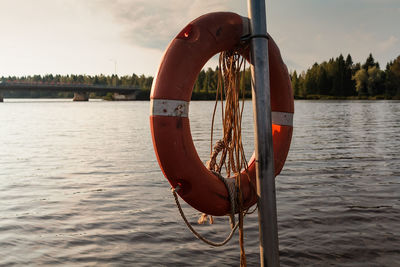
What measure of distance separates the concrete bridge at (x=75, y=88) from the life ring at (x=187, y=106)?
2434 inches

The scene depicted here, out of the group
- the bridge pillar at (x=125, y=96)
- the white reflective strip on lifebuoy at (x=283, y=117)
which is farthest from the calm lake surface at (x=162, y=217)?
the bridge pillar at (x=125, y=96)

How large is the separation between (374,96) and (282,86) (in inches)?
3115

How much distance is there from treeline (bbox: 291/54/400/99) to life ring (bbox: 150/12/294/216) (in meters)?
76.6

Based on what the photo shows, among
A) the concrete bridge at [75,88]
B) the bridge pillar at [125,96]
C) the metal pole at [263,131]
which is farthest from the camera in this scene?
the bridge pillar at [125,96]

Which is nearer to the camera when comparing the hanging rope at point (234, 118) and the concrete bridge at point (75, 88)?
the hanging rope at point (234, 118)

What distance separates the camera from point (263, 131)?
8.28 feet

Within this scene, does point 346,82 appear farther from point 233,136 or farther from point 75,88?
point 233,136

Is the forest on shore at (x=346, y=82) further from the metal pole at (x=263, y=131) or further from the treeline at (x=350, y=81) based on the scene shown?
the metal pole at (x=263, y=131)

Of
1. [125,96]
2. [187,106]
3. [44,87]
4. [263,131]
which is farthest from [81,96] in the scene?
[263,131]

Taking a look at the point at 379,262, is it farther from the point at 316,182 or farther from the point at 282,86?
the point at 316,182

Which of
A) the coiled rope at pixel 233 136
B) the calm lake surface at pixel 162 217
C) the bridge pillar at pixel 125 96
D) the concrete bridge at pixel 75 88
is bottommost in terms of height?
the calm lake surface at pixel 162 217

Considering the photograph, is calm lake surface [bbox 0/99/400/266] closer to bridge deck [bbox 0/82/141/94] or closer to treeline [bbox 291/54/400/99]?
bridge deck [bbox 0/82/141/94]

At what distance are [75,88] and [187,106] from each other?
219ft

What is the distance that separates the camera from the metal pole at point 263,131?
8.28ft
